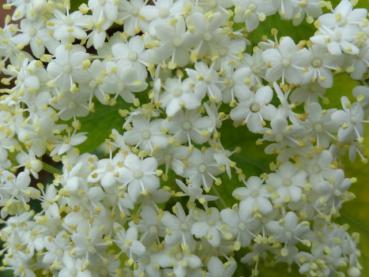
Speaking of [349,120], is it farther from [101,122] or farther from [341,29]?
[101,122]

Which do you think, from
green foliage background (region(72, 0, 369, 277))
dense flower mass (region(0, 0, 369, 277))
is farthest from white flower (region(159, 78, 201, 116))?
green foliage background (region(72, 0, 369, 277))

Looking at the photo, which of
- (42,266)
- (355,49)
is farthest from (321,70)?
(42,266)

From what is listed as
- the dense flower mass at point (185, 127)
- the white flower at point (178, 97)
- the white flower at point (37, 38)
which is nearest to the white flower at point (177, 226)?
the dense flower mass at point (185, 127)

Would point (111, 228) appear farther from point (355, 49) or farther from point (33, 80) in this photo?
point (355, 49)

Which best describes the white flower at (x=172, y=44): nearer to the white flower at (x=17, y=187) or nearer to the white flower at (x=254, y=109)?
the white flower at (x=254, y=109)

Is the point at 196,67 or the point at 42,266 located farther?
the point at 42,266

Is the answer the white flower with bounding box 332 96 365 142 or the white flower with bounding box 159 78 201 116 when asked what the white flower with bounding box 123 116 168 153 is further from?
the white flower with bounding box 332 96 365 142

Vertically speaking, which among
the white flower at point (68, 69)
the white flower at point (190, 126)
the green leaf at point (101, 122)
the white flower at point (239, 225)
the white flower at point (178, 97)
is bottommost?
the white flower at point (239, 225)

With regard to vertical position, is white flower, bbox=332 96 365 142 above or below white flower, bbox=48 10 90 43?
below
